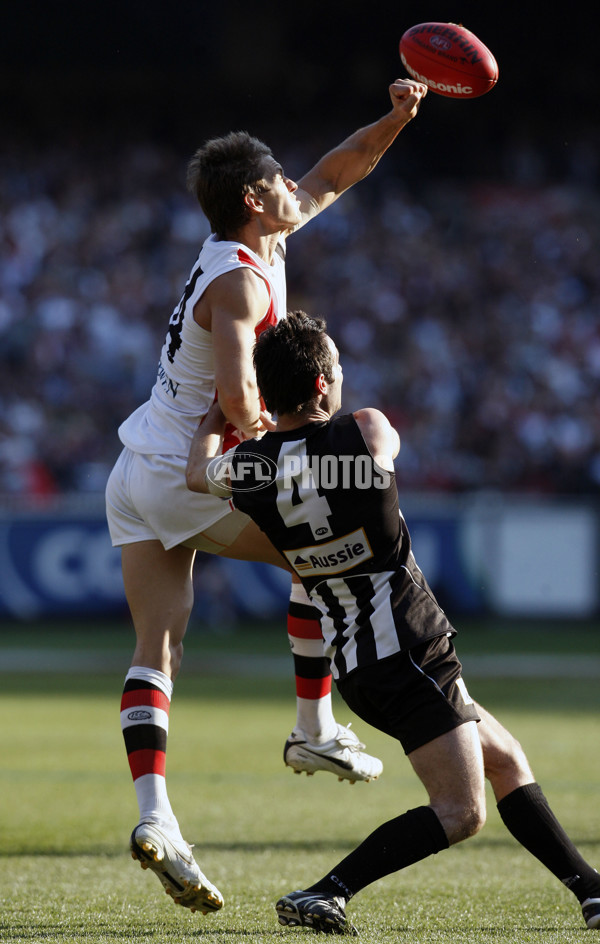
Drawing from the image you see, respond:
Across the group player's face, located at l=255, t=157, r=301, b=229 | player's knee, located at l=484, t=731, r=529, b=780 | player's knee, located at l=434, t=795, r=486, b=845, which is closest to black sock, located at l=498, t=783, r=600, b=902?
player's knee, located at l=484, t=731, r=529, b=780

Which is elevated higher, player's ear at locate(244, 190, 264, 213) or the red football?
the red football

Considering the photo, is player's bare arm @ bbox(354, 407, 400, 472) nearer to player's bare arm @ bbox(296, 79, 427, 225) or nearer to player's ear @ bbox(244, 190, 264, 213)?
player's ear @ bbox(244, 190, 264, 213)

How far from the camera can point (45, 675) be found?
10.1 meters

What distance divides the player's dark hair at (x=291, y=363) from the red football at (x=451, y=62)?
1.47m

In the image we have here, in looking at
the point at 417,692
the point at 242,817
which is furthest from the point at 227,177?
the point at 242,817

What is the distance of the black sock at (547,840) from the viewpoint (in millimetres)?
3240

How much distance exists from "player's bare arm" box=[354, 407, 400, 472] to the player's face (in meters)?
0.90

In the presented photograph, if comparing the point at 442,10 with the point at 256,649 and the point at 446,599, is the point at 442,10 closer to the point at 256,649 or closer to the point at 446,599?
the point at 446,599

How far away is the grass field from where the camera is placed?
10.8 ft

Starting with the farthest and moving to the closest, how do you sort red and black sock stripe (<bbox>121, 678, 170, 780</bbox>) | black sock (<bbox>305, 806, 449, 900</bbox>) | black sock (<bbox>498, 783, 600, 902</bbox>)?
red and black sock stripe (<bbox>121, 678, 170, 780</bbox>)
black sock (<bbox>498, 783, 600, 902</bbox>)
black sock (<bbox>305, 806, 449, 900</bbox>)

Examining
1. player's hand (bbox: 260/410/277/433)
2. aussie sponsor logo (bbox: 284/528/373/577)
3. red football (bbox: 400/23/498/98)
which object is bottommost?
aussie sponsor logo (bbox: 284/528/373/577)

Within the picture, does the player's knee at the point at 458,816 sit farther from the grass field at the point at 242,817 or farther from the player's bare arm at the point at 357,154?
the player's bare arm at the point at 357,154

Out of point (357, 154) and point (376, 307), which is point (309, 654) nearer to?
point (357, 154)

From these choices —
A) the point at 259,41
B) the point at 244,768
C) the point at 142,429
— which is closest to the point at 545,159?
the point at 259,41
